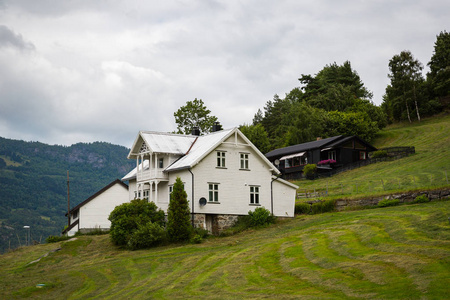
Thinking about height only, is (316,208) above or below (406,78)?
below

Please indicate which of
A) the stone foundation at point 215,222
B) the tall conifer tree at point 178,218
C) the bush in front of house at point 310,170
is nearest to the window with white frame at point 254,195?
the stone foundation at point 215,222

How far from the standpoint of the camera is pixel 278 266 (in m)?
25.1

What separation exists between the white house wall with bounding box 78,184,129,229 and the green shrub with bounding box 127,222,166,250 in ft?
69.0

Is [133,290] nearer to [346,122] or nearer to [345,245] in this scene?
[345,245]

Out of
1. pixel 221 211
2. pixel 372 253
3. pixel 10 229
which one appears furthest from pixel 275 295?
pixel 10 229

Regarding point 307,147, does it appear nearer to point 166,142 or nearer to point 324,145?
point 324,145

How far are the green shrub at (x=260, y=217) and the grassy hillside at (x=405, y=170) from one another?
8310mm

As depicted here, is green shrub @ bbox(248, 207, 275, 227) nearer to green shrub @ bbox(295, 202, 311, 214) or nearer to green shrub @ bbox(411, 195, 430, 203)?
green shrub @ bbox(295, 202, 311, 214)

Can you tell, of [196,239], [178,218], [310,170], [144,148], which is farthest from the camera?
[310,170]

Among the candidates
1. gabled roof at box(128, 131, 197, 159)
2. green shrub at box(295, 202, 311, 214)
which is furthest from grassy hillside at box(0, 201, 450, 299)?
gabled roof at box(128, 131, 197, 159)

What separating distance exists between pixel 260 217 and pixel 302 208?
6.27 meters

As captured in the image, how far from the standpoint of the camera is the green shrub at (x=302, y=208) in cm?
4853

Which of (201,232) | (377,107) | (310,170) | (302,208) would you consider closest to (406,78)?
(377,107)

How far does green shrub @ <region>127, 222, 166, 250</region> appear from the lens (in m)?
39.2
